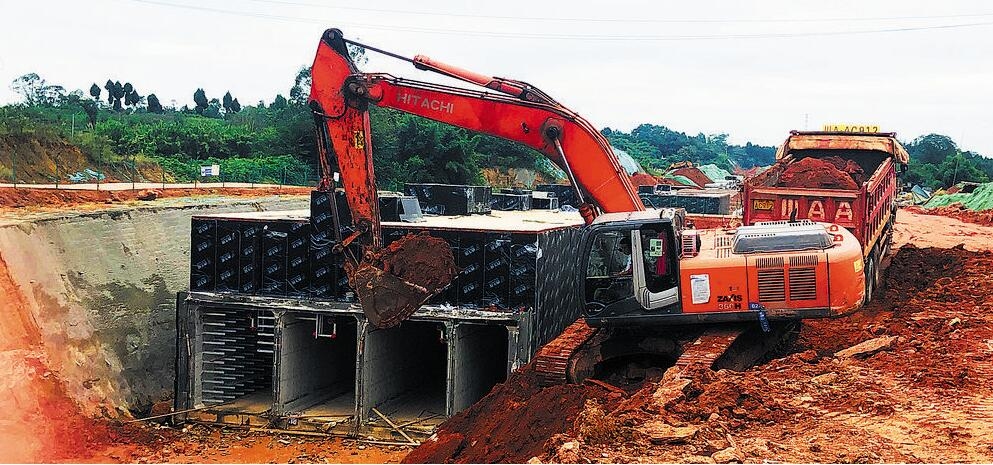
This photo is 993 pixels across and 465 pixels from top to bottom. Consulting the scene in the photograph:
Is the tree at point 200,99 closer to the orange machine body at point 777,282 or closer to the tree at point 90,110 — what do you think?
the tree at point 90,110

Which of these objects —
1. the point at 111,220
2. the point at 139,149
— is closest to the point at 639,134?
the point at 139,149

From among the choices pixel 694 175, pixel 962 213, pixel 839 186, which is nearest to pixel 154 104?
pixel 694 175

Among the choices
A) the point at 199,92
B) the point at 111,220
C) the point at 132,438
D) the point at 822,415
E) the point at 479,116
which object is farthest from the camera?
the point at 199,92

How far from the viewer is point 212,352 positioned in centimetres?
1891

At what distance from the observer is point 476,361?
61.9 feet

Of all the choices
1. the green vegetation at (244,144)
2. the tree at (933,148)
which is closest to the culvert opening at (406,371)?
the green vegetation at (244,144)

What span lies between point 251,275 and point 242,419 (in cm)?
280

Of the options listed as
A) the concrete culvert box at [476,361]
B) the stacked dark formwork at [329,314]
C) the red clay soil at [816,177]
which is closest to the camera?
the stacked dark formwork at [329,314]

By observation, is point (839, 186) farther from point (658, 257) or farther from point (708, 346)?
point (708, 346)

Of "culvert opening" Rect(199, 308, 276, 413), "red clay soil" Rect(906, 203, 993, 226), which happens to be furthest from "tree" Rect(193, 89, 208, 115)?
"culvert opening" Rect(199, 308, 276, 413)

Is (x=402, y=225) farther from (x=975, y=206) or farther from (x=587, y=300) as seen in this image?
(x=975, y=206)

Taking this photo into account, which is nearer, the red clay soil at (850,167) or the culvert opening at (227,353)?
the culvert opening at (227,353)

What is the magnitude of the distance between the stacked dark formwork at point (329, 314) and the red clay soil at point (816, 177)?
4.62m

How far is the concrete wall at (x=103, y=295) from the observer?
18.0 metres
